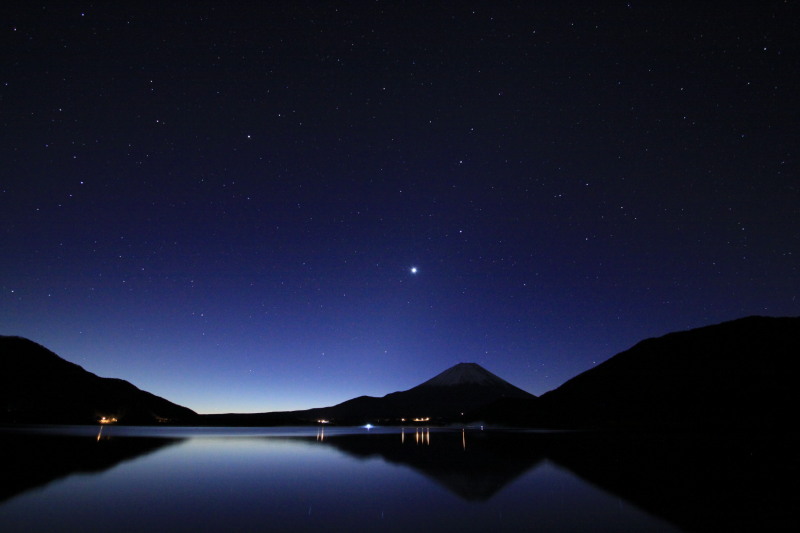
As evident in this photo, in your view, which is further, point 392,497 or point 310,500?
point 392,497

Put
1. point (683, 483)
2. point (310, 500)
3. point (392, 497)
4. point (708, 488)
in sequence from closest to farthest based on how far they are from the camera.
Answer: point (310, 500) < point (392, 497) < point (708, 488) < point (683, 483)

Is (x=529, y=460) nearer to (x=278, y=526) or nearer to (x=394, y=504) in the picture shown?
(x=394, y=504)

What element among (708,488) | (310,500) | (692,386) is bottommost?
(310,500)

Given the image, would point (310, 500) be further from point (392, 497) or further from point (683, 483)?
point (683, 483)

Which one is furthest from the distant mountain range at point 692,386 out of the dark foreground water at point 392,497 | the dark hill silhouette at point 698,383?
the dark foreground water at point 392,497

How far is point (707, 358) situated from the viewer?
145m

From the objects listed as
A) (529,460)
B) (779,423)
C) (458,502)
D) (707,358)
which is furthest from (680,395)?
(458,502)

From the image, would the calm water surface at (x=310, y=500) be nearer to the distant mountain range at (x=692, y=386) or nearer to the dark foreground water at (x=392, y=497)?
the dark foreground water at (x=392, y=497)

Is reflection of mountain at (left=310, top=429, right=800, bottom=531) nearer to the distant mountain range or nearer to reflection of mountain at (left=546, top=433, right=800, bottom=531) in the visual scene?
reflection of mountain at (left=546, top=433, right=800, bottom=531)

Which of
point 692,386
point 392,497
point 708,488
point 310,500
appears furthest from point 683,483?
point 692,386

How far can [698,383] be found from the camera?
5217 inches

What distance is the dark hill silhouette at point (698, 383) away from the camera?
10919cm

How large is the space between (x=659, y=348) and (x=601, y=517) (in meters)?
178

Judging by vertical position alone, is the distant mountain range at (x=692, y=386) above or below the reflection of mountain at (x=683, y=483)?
above
